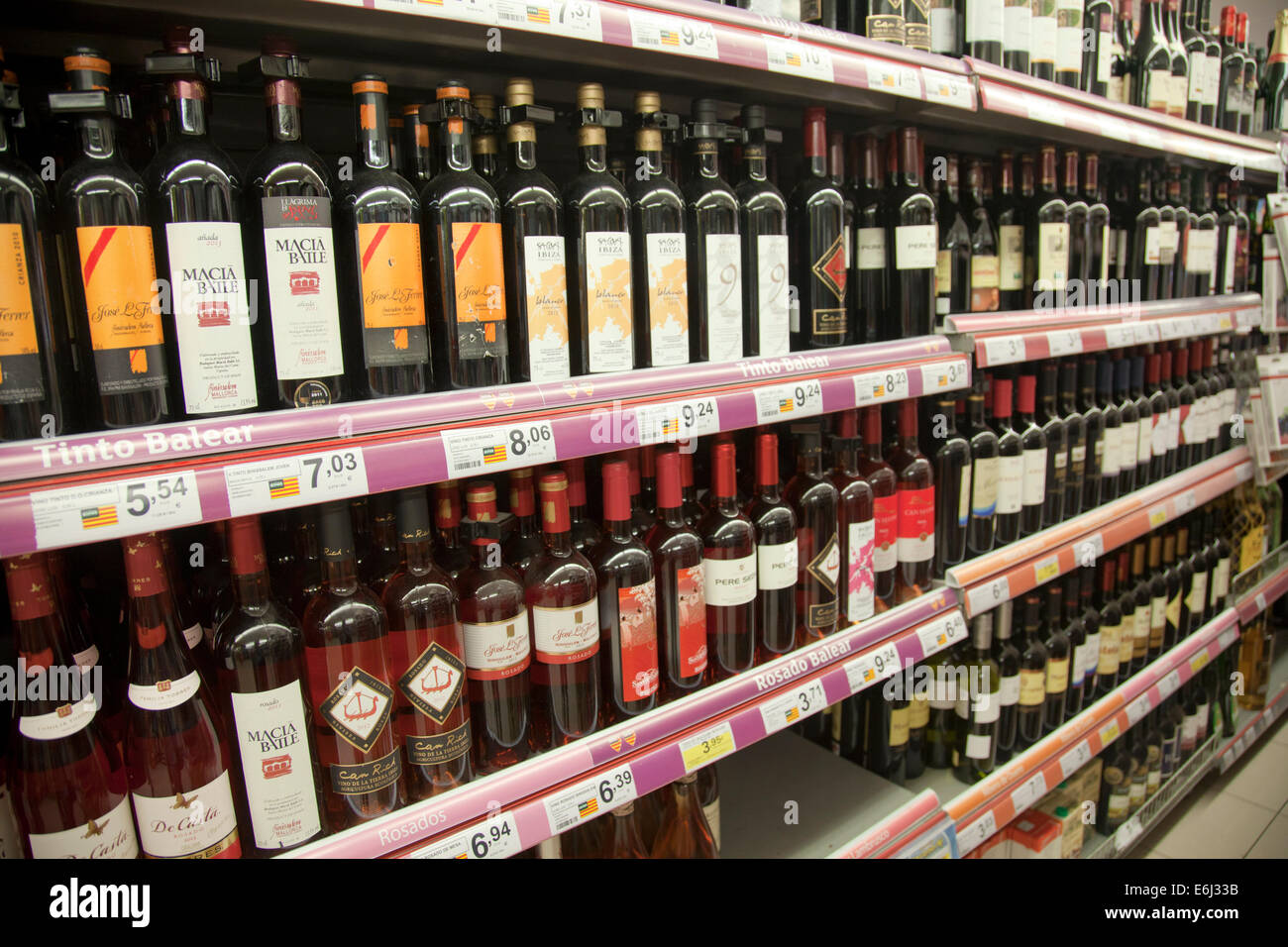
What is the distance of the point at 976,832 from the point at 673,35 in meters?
1.80

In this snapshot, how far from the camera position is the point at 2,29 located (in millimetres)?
1006

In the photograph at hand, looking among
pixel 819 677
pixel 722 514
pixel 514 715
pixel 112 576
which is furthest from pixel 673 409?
pixel 112 576

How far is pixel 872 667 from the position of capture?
157 cm

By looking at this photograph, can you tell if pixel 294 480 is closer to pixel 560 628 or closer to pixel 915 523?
pixel 560 628

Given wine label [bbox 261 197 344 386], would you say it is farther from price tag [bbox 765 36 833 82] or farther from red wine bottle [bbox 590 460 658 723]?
price tag [bbox 765 36 833 82]

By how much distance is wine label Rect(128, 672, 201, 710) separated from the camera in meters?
0.93

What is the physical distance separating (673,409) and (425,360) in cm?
38

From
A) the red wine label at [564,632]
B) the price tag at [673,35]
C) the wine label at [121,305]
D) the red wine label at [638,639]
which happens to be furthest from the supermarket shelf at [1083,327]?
the wine label at [121,305]

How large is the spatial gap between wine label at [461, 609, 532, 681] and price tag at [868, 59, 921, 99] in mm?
1140

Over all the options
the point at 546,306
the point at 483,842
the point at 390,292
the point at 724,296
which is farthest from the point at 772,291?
the point at 483,842

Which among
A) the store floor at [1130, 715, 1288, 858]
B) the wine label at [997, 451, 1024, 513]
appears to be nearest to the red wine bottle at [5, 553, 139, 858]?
the wine label at [997, 451, 1024, 513]
